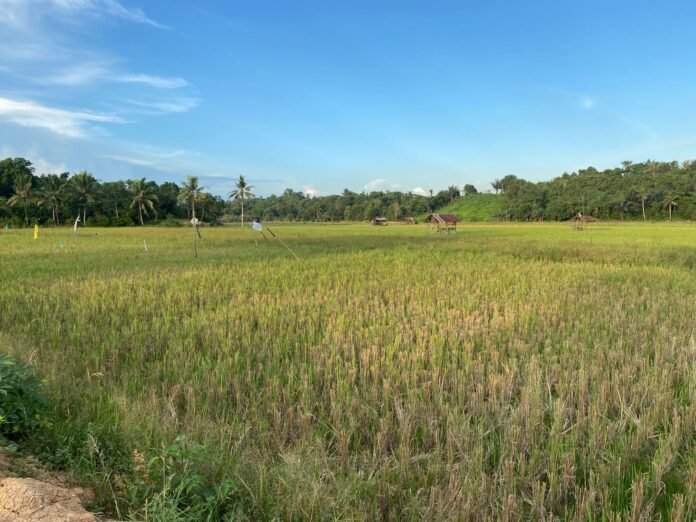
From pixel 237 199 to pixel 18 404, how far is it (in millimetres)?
72278

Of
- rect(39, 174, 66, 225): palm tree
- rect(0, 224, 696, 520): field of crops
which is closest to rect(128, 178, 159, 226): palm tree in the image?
rect(39, 174, 66, 225): palm tree

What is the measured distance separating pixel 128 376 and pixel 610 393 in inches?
151

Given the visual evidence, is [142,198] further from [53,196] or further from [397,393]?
[397,393]

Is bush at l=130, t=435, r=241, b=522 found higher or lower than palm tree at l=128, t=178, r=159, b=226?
lower

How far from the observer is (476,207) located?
100m

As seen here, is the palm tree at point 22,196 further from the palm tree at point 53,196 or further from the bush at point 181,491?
the bush at point 181,491

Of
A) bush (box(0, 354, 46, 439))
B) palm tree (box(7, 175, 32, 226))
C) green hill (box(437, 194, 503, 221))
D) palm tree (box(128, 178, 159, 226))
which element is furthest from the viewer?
green hill (box(437, 194, 503, 221))

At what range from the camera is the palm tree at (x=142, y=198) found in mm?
58859

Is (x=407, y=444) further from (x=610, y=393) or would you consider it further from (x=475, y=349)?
(x=475, y=349)

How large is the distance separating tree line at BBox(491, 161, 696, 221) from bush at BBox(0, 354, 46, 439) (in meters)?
76.3

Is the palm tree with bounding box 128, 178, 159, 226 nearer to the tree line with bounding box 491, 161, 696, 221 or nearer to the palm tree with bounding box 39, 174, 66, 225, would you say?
the palm tree with bounding box 39, 174, 66, 225

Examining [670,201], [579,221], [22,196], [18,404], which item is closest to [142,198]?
[22,196]

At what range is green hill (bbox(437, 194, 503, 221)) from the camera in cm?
A: 9319

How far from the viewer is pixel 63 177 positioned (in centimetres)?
6247
